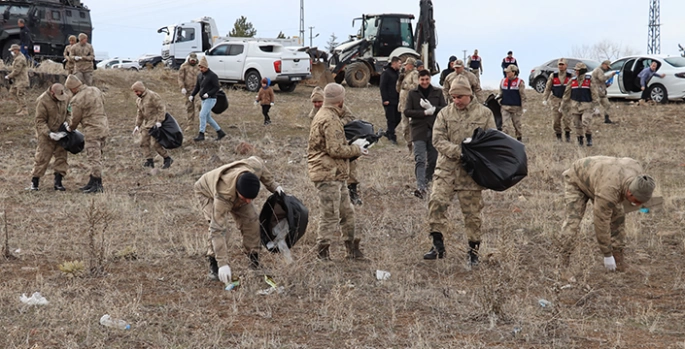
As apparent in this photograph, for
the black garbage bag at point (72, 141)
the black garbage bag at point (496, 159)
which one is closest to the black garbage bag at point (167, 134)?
the black garbage bag at point (72, 141)

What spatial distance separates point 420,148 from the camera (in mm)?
9891

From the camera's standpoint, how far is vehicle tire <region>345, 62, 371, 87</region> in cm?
2475

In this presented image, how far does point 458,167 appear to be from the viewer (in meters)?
6.89

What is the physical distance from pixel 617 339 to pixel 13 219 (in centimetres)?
662

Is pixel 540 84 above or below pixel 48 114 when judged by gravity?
above

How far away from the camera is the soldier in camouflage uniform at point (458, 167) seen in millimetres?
6863

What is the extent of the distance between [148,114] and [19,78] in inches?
226

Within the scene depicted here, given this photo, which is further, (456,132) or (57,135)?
(57,135)

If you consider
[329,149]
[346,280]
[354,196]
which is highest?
[329,149]

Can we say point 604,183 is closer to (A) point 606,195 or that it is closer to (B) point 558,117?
(A) point 606,195

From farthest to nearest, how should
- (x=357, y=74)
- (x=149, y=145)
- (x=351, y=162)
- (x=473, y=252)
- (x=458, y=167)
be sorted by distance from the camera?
(x=357, y=74)
(x=149, y=145)
(x=351, y=162)
(x=473, y=252)
(x=458, y=167)

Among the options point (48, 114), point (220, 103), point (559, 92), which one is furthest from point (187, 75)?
point (559, 92)

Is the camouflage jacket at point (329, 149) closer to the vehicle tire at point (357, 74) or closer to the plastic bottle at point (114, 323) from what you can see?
the plastic bottle at point (114, 323)

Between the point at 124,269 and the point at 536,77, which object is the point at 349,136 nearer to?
the point at 124,269
